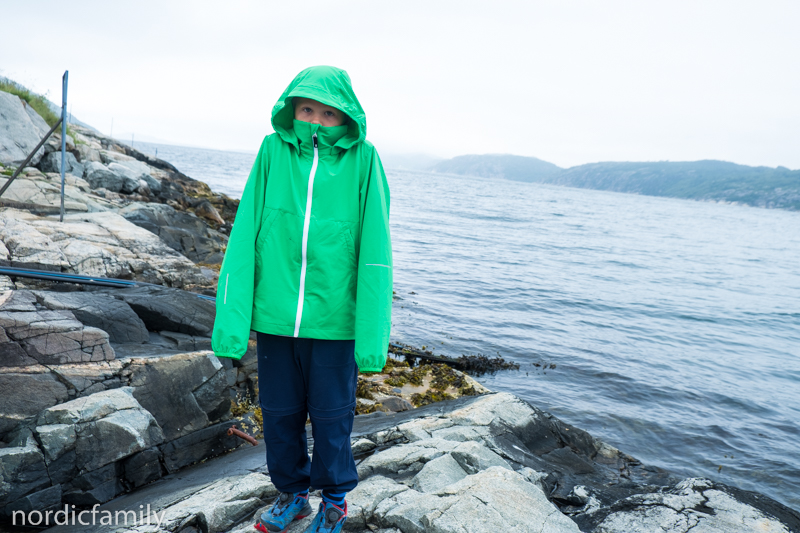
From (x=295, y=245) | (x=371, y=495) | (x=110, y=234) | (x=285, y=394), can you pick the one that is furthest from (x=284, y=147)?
(x=110, y=234)

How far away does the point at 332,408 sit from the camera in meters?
2.80

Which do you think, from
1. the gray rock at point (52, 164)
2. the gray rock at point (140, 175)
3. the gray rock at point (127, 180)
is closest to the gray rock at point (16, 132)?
the gray rock at point (52, 164)

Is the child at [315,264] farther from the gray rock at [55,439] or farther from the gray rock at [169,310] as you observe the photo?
the gray rock at [169,310]

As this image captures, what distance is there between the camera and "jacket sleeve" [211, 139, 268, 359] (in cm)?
271

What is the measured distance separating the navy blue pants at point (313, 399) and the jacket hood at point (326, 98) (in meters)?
1.18

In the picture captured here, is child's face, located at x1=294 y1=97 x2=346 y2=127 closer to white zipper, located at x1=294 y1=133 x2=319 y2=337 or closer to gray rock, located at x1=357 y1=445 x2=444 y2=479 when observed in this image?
white zipper, located at x1=294 y1=133 x2=319 y2=337

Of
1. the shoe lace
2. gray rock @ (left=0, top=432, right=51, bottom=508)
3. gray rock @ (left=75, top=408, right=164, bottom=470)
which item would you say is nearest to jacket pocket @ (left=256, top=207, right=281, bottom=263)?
the shoe lace

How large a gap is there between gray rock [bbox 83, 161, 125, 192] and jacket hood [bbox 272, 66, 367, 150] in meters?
15.9

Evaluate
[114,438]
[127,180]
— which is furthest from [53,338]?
[127,180]

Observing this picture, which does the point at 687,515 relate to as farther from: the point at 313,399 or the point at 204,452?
the point at 204,452

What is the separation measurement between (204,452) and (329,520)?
216cm

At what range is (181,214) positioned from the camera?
14.3 metres

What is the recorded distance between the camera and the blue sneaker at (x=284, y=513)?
2.99 meters

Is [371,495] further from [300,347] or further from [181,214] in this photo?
[181,214]
